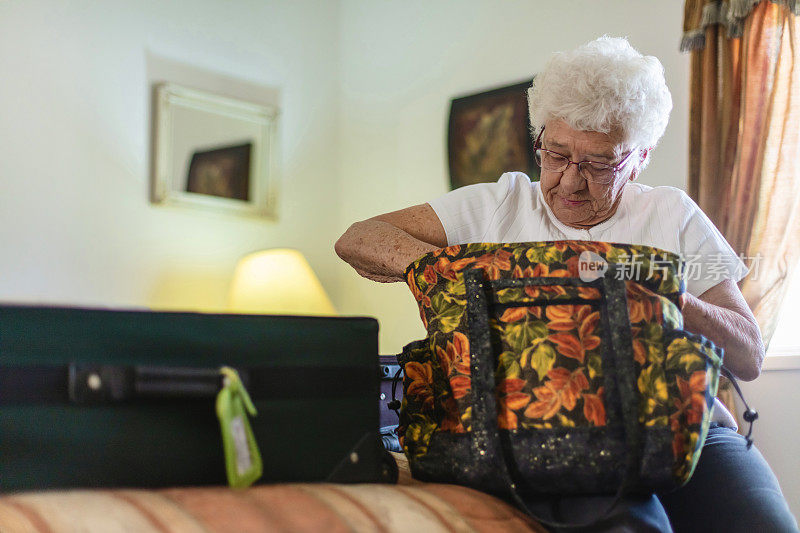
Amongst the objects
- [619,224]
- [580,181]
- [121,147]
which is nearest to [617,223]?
[619,224]

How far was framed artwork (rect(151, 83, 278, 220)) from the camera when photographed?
138 inches

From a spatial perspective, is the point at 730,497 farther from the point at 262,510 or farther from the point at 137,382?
the point at 137,382

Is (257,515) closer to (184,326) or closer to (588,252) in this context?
(184,326)

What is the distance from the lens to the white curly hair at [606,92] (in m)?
1.34

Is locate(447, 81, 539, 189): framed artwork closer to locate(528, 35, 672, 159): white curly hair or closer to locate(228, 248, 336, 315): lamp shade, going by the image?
locate(228, 248, 336, 315): lamp shade

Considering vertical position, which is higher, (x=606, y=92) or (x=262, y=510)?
(x=606, y=92)

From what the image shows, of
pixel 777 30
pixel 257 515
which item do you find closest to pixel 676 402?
pixel 257 515

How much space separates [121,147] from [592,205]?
264 centimetres

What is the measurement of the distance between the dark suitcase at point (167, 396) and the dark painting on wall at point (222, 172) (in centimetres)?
299

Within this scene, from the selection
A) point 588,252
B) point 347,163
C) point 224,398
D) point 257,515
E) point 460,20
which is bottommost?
point 257,515

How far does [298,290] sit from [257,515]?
2.88m

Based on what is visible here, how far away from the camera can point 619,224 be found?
1.43 m

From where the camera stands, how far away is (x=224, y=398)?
2.32 ft

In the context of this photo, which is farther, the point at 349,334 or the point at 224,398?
the point at 349,334
